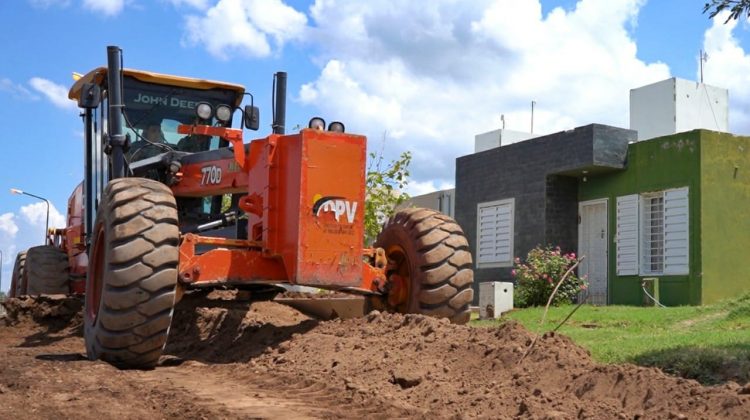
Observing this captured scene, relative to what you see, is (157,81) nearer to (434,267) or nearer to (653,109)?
(434,267)

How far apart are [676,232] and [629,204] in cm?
148

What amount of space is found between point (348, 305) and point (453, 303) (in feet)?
4.16

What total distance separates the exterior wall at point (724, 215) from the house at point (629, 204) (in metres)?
0.02

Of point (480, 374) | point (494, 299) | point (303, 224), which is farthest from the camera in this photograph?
point (494, 299)

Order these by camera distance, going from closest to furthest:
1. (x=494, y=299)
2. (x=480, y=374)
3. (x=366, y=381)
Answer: (x=480, y=374) → (x=366, y=381) → (x=494, y=299)

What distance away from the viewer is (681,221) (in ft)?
58.8

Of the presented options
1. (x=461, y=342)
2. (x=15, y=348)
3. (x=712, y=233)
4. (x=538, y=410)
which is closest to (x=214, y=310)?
(x=15, y=348)

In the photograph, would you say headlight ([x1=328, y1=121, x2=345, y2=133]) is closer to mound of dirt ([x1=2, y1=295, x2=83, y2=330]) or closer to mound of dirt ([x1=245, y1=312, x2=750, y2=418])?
mound of dirt ([x1=245, y1=312, x2=750, y2=418])

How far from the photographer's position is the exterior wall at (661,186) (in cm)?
1750

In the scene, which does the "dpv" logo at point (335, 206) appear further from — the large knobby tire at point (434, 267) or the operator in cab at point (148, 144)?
the operator in cab at point (148, 144)

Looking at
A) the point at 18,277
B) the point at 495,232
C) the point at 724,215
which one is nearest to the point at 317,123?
the point at 18,277

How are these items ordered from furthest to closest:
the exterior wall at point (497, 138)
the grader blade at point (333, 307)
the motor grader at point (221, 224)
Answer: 1. the exterior wall at point (497, 138)
2. the grader blade at point (333, 307)
3. the motor grader at point (221, 224)

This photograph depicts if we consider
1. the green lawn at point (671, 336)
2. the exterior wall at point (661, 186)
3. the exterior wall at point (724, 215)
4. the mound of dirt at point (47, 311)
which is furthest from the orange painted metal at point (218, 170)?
the exterior wall at point (724, 215)

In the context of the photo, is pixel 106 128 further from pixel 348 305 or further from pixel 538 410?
pixel 538 410
